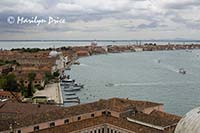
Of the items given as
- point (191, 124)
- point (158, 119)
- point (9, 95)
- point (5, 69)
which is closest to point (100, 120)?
point (158, 119)

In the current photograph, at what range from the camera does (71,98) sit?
18.8m

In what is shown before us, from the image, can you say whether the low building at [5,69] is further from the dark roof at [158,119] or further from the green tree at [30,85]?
the dark roof at [158,119]

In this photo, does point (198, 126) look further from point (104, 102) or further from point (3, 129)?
point (104, 102)

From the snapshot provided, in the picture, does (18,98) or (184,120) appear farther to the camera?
(18,98)

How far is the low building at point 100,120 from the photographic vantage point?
27.5 feet

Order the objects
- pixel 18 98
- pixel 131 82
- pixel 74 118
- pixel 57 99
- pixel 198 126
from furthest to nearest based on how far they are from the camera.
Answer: pixel 131 82
pixel 57 99
pixel 18 98
pixel 74 118
pixel 198 126

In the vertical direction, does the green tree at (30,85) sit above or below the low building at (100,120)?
below

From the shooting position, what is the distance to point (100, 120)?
29.9ft

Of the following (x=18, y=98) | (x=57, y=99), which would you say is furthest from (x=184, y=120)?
(x=57, y=99)

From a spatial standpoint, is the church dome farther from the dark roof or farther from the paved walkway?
the paved walkway

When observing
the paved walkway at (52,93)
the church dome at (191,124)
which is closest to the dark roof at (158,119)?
the church dome at (191,124)

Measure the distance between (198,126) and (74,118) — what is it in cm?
496


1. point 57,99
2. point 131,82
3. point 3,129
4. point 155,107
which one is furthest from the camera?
point 131,82

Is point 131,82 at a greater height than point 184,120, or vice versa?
point 184,120
